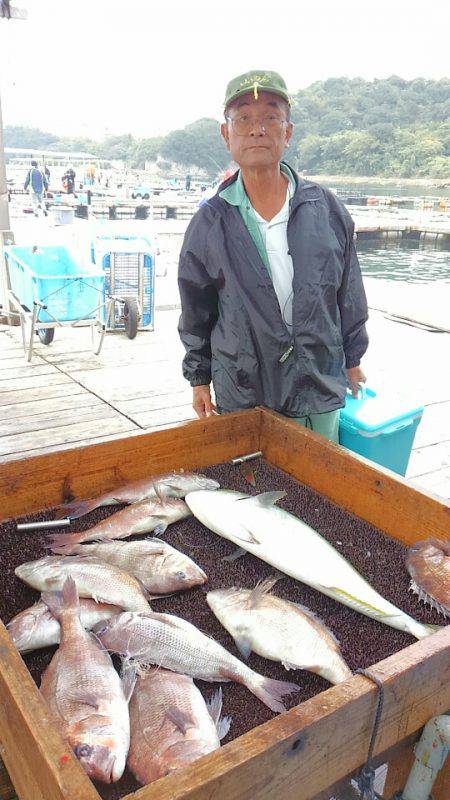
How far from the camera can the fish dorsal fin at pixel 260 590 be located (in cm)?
134

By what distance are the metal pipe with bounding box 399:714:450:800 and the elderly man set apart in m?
1.35

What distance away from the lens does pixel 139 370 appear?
5.97m

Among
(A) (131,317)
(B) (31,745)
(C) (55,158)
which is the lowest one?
(A) (131,317)

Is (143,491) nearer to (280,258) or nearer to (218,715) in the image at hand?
(218,715)

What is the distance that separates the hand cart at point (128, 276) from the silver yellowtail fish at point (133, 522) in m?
5.69

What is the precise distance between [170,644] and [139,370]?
488 cm

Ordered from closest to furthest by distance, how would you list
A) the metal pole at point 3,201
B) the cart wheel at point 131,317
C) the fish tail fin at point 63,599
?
the fish tail fin at point 63,599
the cart wheel at point 131,317
the metal pole at point 3,201

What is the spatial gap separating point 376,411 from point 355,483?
116cm

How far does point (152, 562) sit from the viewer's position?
1477 mm

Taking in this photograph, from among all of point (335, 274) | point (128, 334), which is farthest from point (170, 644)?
point (128, 334)

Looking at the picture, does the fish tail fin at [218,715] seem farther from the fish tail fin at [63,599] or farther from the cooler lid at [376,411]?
the cooler lid at [376,411]

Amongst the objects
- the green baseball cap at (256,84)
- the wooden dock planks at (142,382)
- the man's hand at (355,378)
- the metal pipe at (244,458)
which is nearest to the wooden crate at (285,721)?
the metal pipe at (244,458)

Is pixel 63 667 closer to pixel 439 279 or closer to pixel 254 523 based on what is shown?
pixel 254 523

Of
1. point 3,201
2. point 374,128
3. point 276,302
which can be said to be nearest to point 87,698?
point 276,302
